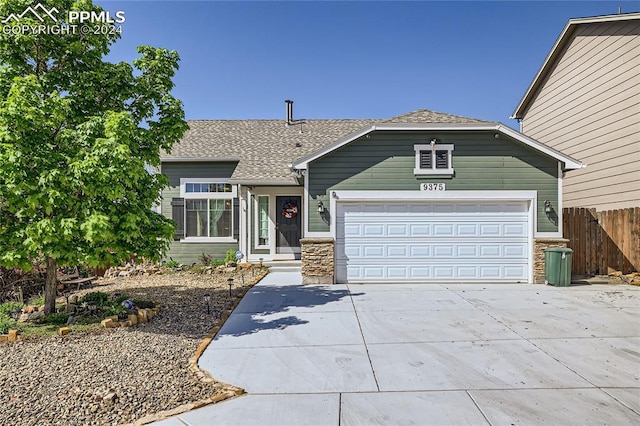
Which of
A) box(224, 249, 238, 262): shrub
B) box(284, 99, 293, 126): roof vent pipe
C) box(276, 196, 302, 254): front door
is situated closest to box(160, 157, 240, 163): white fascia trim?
box(276, 196, 302, 254): front door

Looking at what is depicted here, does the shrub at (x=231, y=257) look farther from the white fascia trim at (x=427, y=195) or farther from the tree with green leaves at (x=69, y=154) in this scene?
the tree with green leaves at (x=69, y=154)

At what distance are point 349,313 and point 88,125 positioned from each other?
5391mm

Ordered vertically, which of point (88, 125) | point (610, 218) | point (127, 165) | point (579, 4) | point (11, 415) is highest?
point (579, 4)

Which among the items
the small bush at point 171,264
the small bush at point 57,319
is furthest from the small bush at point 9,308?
the small bush at point 171,264

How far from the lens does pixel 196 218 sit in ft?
42.0

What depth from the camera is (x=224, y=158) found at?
500 inches

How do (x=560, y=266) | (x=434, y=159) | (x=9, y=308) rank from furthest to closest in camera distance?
(x=434, y=159) → (x=560, y=266) → (x=9, y=308)

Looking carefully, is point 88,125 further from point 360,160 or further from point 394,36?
point 394,36

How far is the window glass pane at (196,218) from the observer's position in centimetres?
1279

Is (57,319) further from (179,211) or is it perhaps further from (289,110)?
(289,110)

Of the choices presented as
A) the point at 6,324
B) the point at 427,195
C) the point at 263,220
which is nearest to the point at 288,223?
the point at 263,220

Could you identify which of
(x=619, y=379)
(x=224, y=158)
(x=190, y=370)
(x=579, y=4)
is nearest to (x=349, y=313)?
(x=190, y=370)

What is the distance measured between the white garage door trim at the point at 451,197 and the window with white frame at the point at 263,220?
3697mm

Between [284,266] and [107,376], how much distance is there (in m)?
7.78
